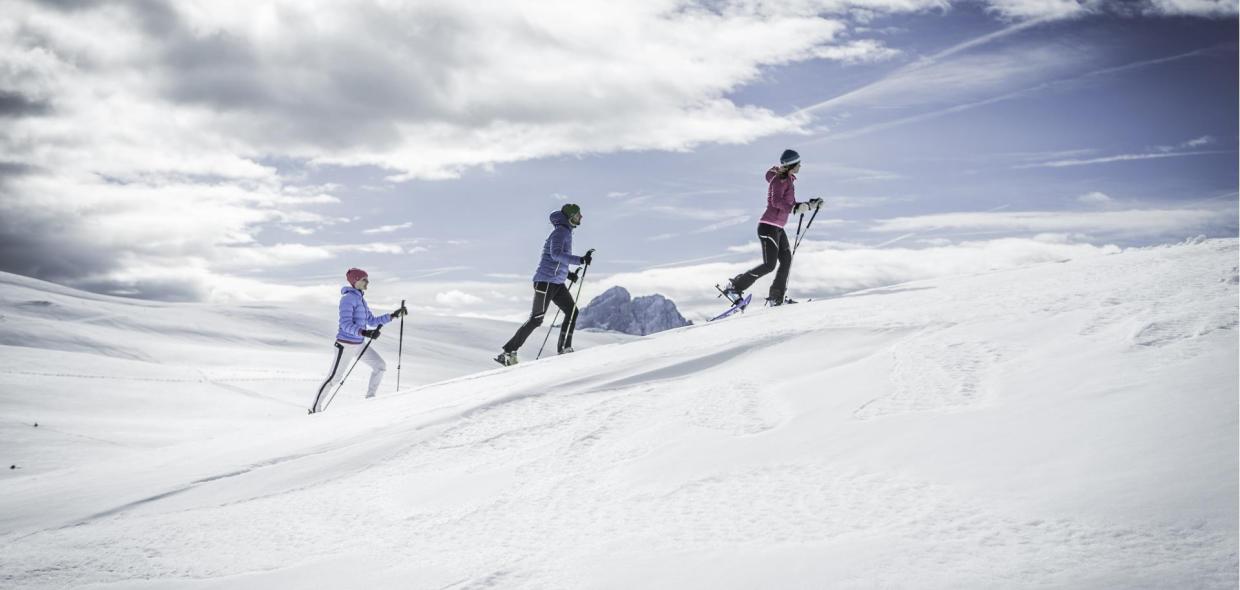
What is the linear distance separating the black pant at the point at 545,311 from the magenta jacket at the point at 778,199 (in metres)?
2.83

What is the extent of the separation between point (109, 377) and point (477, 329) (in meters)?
14.0

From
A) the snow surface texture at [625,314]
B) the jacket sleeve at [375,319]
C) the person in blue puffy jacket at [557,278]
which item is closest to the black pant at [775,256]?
the person in blue puffy jacket at [557,278]

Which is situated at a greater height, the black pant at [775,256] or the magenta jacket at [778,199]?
the magenta jacket at [778,199]

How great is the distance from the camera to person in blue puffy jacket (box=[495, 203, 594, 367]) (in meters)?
9.99

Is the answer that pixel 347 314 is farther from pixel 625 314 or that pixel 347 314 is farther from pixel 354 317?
pixel 625 314

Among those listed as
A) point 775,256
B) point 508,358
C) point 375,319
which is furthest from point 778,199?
point 375,319

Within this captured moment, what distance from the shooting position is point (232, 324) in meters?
19.6

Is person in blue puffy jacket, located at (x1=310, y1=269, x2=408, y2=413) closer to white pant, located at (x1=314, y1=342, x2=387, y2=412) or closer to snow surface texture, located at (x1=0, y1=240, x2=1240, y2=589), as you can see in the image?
white pant, located at (x1=314, y1=342, x2=387, y2=412)

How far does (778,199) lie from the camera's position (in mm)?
9609

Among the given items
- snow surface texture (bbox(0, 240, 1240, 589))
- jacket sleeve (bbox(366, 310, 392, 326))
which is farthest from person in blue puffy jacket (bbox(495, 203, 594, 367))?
snow surface texture (bbox(0, 240, 1240, 589))

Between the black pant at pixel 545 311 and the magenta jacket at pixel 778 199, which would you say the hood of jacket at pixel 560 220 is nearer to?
the black pant at pixel 545 311

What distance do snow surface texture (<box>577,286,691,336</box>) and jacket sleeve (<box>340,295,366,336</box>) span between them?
358 feet

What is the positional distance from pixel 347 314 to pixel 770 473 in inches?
308

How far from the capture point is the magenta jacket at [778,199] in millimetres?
9578
